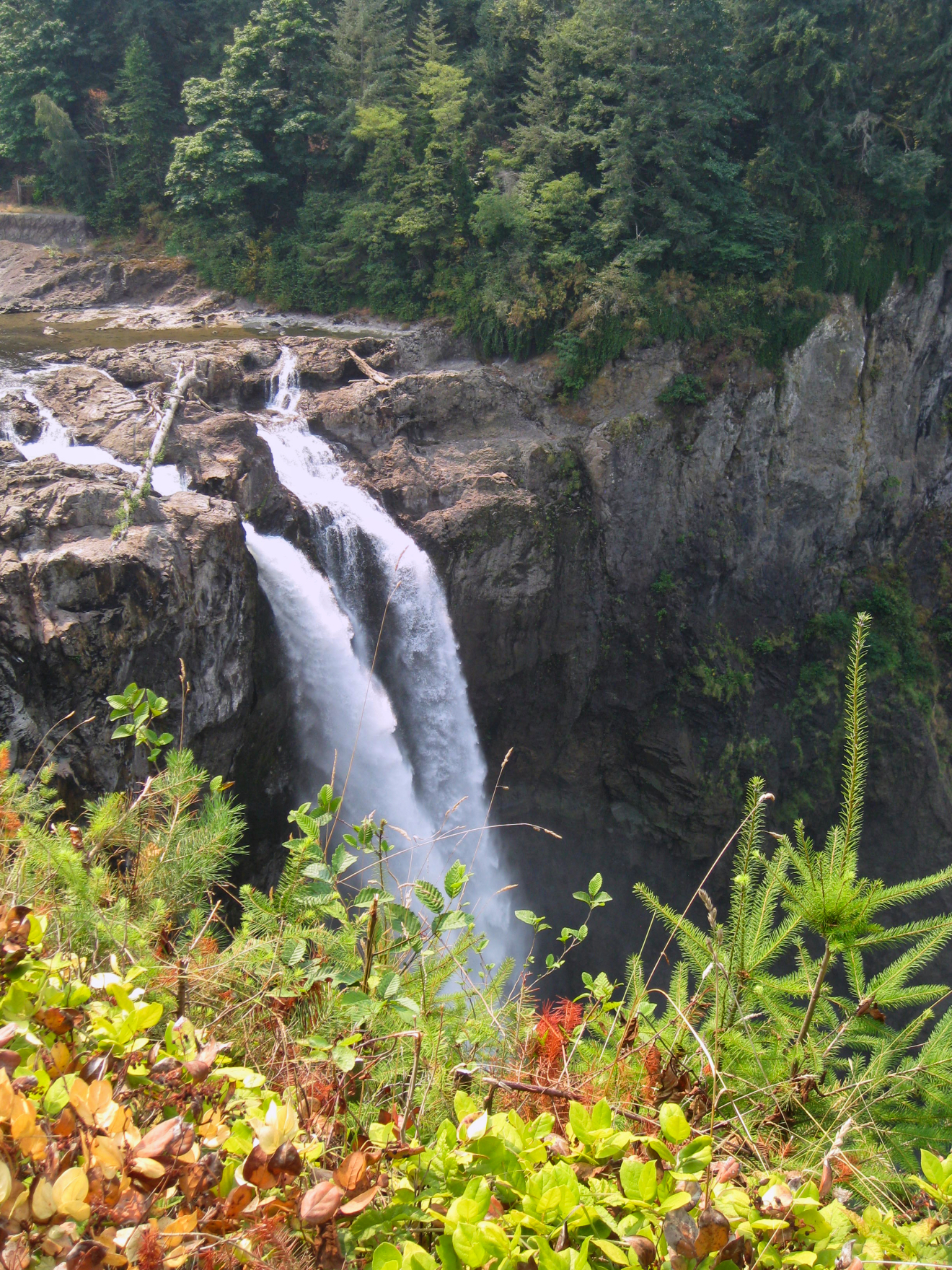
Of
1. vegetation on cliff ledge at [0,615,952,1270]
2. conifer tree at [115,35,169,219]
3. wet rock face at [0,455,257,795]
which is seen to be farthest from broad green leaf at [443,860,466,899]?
conifer tree at [115,35,169,219]

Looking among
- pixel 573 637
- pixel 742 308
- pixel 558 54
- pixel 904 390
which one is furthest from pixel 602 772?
pixel 558 54

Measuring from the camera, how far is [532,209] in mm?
14328

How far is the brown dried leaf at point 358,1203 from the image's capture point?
4.12 feet

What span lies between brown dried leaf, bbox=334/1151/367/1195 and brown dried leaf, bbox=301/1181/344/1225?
0.03 m

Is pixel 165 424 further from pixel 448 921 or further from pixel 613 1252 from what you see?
pixel 613 1252

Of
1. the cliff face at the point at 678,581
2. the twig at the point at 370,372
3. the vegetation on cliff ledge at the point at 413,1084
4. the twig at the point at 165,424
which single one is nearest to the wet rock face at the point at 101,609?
the twig at the point at 165,424

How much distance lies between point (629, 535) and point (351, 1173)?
1292cm

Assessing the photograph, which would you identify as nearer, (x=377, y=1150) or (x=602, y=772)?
(x=377, y=1150)

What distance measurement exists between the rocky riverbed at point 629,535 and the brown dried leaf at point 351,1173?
323 inches

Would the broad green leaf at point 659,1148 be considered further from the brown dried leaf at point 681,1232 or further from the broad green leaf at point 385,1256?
the broad green leaf at point 385,1256

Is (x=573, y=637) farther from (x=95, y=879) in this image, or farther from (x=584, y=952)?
(x=95, y=879)

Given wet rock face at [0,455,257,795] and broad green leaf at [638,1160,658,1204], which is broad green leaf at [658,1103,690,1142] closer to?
broad green leaf at [638,1160,658,1204]

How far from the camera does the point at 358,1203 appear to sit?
4.15 feet

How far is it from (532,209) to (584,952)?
13700mm
